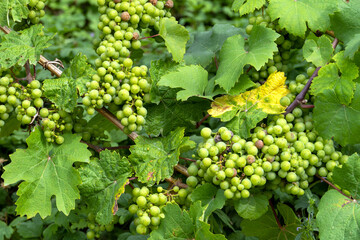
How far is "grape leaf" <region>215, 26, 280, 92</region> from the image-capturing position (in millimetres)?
1486

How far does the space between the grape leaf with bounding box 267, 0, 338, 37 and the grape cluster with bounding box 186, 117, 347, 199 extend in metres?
0.35

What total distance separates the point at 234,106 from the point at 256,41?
0.29 m

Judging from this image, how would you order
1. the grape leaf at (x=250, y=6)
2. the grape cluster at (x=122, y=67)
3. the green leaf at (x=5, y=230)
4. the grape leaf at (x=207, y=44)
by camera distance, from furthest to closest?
the green leaf at (x=5, y=230), the grape leaf at (x=207, y=44), the grape leaf at (x=250, y=6), the grape cluster at (x=122, y=67)

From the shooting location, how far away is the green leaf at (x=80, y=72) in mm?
1482

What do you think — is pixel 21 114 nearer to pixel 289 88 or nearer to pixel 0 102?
pixel 0 102

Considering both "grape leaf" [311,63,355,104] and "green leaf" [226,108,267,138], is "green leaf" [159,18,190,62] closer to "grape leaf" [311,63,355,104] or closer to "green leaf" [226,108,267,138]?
"green leaf" [226,108,267,138]

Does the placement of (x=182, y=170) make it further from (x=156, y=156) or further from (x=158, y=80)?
(x=158, y=80)

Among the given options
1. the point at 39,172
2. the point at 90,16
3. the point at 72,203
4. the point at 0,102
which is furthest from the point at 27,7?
the point at 90,16

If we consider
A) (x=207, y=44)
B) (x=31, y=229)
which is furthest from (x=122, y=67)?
(x=31, y=229)

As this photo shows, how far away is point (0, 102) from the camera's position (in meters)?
1.48

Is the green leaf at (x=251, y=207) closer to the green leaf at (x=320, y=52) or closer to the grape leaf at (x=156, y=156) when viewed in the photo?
the grape leaf at (x=156, y=156)

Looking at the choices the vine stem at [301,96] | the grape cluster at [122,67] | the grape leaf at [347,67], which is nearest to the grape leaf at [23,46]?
the grape cluster at [122,67]

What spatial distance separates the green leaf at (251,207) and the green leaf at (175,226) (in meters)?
0.22

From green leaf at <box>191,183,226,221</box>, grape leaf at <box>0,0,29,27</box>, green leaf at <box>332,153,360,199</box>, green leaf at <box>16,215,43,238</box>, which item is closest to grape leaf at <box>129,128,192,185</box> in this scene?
green leaf at <box>191,183,226,221</box>
